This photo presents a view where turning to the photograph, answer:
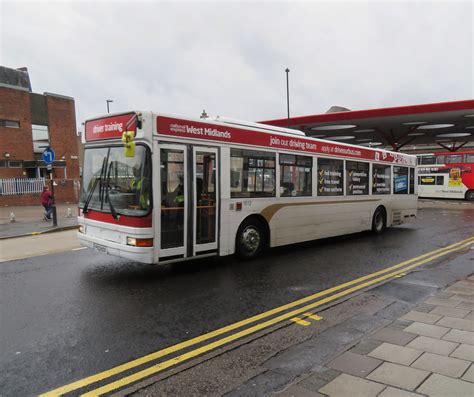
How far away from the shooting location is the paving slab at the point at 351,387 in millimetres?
2955

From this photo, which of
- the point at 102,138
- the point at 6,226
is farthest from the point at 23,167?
the point at 102,138

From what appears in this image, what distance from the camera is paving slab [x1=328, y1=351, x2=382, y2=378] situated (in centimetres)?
330

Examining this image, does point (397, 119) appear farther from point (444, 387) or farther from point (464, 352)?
point (444, 387)

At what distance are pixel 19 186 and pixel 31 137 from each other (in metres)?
6.40

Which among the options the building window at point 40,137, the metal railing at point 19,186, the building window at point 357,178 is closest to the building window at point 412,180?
the building window at point 357,178

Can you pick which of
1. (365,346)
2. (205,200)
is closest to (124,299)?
(205,200)

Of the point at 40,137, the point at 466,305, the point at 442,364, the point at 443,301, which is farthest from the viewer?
the point at 40,137

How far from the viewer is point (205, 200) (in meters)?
7.16

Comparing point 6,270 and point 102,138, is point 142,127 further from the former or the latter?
point 6,270

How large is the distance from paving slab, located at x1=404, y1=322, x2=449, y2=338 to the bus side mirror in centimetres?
473

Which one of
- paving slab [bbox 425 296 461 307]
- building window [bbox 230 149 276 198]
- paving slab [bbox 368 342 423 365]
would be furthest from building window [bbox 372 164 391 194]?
paving slab [bbox 368 342 423 365]

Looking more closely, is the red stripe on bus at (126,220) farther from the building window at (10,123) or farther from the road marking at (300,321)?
the building window at (10,123)

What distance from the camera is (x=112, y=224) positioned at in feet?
21.3

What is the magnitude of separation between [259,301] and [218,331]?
1.22 m
